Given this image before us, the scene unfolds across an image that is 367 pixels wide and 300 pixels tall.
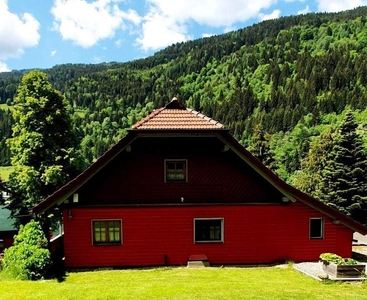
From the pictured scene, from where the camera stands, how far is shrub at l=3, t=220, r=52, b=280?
41.0 ft

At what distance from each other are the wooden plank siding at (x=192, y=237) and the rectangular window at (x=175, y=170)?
1150mm

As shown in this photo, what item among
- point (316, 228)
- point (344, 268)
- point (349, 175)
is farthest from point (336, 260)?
point (349, 175)

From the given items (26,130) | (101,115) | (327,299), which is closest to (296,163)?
(26,130)

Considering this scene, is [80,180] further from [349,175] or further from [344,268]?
[349,175]

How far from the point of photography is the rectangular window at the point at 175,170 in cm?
1548

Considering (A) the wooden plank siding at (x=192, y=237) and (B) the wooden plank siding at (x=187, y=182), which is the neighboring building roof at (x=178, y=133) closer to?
→ (A) the wooden plank siding at (x=192, y=237)

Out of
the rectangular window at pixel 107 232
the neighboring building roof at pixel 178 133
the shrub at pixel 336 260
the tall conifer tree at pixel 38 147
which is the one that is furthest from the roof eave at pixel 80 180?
the shrub at pixel 336 260

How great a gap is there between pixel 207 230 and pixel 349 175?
17624mm

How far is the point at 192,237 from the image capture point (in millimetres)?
15445

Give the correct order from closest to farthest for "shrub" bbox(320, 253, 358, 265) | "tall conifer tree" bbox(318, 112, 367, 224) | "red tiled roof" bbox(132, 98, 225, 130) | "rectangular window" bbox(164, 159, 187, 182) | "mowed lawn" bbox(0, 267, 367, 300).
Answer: "mowed lawn" bbox(0, 267, 367, 300) < "shrub" bbox(320, 253, 358, 265) < "red tiled roof" bbox(132, 98, 225, 130) < "rectangular window" bbox(164, 159, 187, 182) < "tall conifer tree" bbox(318, 112, 367, 224)

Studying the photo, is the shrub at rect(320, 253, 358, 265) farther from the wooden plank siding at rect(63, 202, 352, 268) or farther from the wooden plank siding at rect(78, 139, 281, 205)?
the wooden plank siding at rect(78, 139, 281, 205)

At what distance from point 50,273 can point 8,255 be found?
5.32 ft

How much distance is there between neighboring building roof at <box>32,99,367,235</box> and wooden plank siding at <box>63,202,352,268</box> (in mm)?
444

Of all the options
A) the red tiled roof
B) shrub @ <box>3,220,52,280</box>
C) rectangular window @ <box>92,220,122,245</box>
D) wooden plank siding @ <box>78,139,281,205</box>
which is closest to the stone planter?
wooden plank siding @ <box>78,139,281,205</box>
